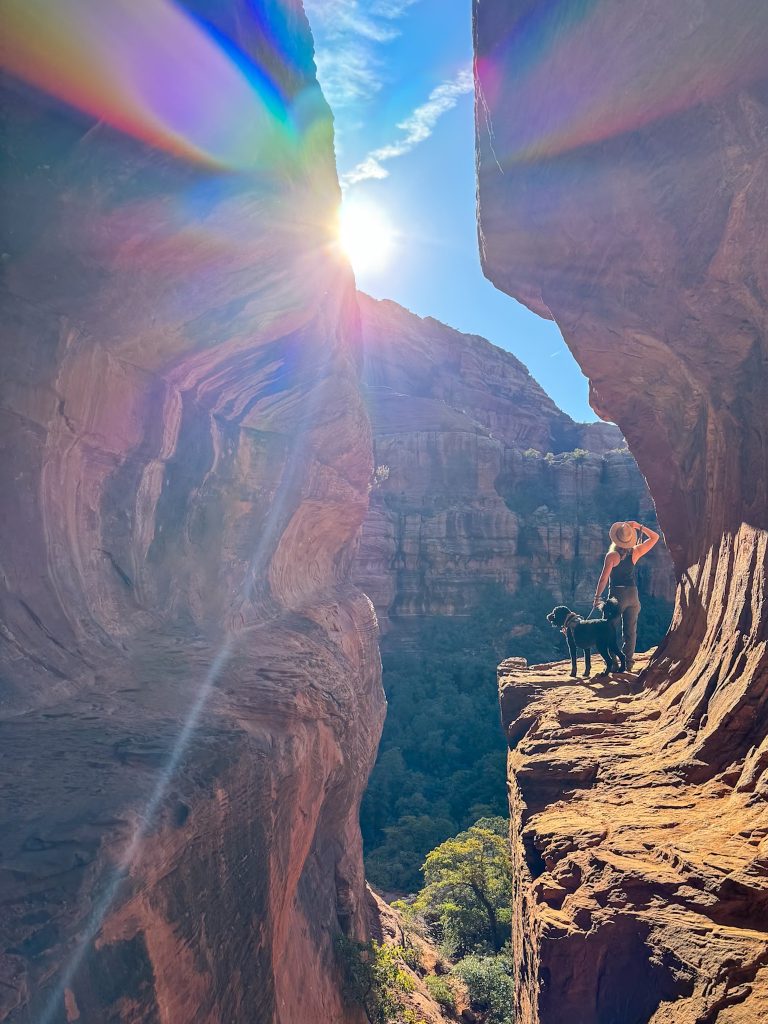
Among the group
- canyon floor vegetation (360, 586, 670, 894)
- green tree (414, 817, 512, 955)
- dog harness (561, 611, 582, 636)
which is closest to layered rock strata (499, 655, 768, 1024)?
dog harness (561, 611, 582, 636)

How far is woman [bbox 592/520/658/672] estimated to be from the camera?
10484 millimetres

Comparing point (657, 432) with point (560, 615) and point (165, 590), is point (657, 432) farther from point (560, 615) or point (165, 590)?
point (165, 590)

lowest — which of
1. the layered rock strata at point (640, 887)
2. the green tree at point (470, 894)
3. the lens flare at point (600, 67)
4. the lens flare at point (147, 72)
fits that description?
the green tree at point (470, 894)

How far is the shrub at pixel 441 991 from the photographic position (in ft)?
41.5

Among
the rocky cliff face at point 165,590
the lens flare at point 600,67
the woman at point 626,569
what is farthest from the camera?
the woman at point 626,569

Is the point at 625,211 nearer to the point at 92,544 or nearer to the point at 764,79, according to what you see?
the point at 764,79

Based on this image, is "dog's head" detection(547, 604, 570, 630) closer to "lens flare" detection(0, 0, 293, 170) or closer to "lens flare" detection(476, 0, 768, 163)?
"lens flare" detection(476, 0, 768, 163)

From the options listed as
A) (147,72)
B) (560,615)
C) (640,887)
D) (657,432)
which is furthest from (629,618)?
(147,72)

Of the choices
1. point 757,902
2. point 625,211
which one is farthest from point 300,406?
point 757,902

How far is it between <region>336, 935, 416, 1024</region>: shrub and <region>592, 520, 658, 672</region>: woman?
6.47 m

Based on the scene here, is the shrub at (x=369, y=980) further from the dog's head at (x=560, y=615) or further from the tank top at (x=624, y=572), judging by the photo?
the tank top at (x=624, y=572)

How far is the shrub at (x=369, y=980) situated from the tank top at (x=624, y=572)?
7400mm

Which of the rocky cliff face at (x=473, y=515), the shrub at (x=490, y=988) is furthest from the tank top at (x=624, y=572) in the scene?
the rocky cliff face at (x=473, y=515)

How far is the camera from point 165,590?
8945mm
